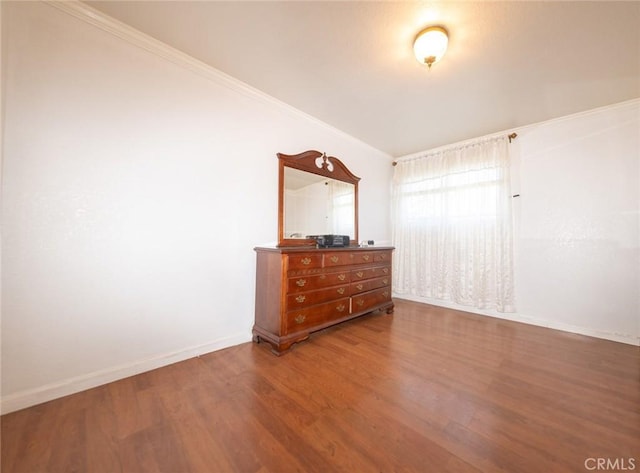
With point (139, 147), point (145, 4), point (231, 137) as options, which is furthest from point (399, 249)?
point (145, 4)

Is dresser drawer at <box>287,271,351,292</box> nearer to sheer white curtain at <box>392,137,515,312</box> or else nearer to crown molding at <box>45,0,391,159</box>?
sheer white curtain at <box>392,137,515,312</box>

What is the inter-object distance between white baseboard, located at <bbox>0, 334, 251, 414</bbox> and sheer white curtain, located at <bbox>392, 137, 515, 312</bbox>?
3128 mm

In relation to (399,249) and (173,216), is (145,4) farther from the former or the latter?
(399,249)

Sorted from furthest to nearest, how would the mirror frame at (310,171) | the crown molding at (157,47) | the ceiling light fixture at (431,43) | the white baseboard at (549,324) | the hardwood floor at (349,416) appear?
the mirror frame at (310,171) < the white baseboard at (549,324) < the ceiling light fixture at (431,43) < the crown molding at (157,47) < the hardwood floor at (349,416)

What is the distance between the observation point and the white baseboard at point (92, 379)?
4.29 ft

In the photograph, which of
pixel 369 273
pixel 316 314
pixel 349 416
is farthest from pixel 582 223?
pixel 349 416

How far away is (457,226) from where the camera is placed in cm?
336

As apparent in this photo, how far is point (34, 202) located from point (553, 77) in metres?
4.13

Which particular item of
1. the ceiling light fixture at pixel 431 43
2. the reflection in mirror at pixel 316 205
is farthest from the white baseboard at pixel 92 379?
the ceiling light fixture at pixel 431 43

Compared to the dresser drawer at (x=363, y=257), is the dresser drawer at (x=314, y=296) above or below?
below

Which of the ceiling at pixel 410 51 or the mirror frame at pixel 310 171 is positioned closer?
the ceiling at pixel 410 51

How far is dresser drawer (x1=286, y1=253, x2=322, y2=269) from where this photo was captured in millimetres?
2035

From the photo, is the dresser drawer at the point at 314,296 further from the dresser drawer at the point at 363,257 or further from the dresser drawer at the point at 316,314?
the dresser drawer at the point at 363,257

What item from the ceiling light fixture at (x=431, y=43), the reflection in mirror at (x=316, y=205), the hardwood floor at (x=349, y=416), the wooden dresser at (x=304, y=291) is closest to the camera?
the hardwood floor at (x=349, y=416)
